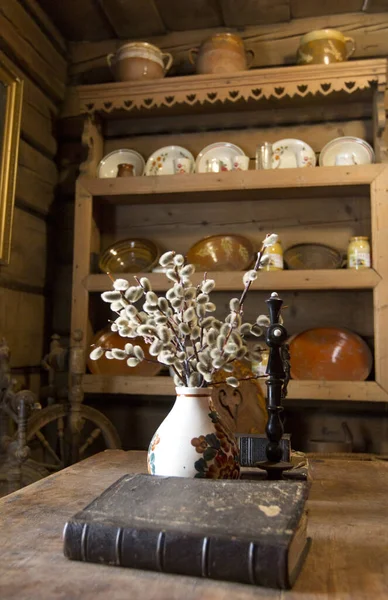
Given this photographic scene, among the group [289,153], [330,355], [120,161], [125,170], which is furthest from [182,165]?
[330,355]

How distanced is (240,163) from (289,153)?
9.4 inches

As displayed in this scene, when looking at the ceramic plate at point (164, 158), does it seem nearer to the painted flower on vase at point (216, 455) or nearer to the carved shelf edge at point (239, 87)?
the carved shelf edge at point (239, 87)

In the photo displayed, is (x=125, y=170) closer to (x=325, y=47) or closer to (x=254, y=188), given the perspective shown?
(x=254, y=188)

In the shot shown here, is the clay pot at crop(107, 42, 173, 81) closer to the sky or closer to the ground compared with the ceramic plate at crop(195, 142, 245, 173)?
closer to the sky

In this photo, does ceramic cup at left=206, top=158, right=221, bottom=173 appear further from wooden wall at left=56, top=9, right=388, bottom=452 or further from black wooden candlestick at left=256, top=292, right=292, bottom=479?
black wooden candlestick at left=256, top=292, right=292, bottom=479

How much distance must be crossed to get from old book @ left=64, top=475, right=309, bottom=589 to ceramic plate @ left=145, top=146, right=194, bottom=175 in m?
1.82

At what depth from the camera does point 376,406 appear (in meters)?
2.27

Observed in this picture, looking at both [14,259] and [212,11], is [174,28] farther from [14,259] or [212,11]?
[14,259]

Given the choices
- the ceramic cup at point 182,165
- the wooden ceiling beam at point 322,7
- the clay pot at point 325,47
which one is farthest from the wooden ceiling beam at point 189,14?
the ceramic cup at point 182,165

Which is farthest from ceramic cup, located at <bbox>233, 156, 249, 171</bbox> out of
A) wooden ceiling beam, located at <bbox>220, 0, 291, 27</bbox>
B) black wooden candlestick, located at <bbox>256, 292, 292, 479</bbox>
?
black wooden candlestick, located at <bbox>256, 292, 292, 479</bbox>

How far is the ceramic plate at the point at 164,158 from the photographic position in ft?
8.02

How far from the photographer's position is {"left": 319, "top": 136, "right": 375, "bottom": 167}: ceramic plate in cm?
226

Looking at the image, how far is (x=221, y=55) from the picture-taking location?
2299 mm

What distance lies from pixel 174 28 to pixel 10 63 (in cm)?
85
